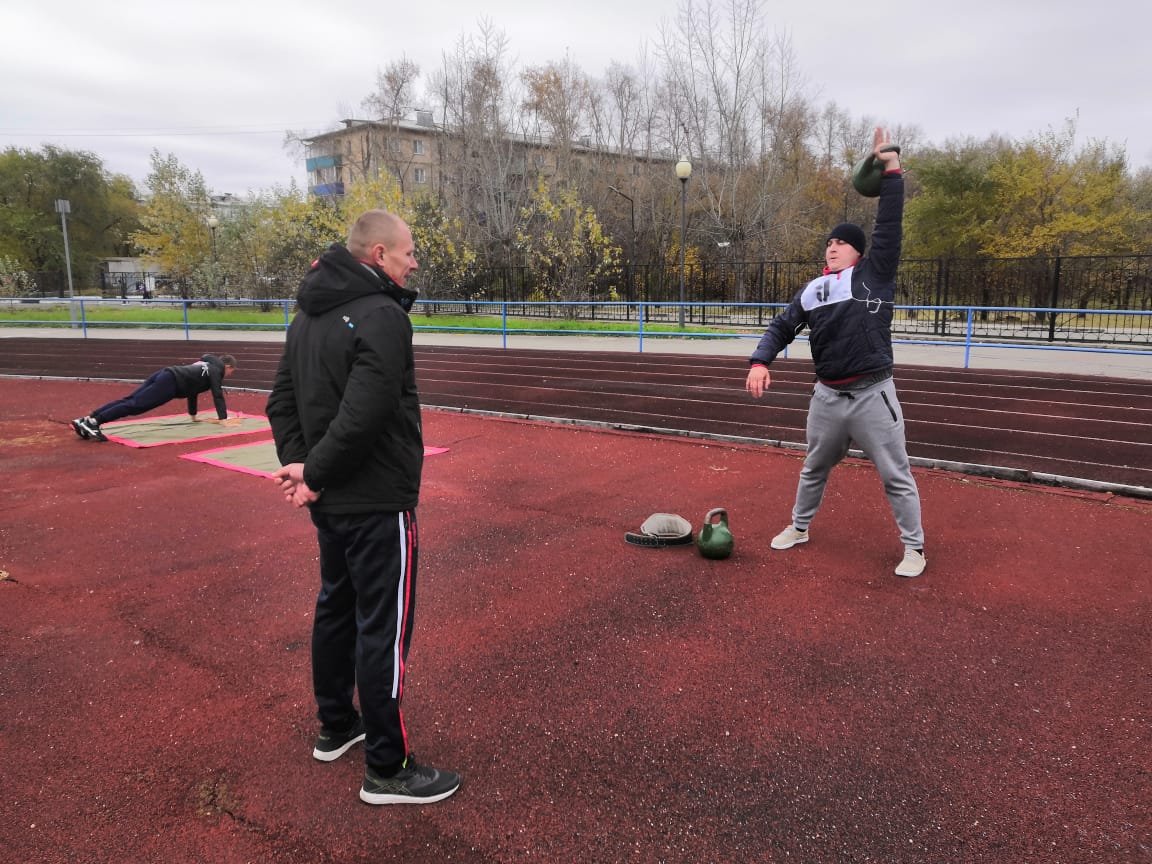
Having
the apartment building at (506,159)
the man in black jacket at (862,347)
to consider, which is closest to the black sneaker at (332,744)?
the man in black jacket at (862,347)

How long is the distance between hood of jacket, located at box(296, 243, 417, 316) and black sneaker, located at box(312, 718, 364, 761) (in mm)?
1535

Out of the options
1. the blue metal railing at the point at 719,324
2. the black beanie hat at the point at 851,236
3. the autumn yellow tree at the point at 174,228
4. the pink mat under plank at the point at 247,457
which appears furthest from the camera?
the autumn yellow tree at the point at 174,228

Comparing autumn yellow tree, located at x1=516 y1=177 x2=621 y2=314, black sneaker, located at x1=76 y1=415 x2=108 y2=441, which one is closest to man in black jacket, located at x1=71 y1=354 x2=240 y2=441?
black sneaker, located at x1=76 y1=415 x2=108 y2=441

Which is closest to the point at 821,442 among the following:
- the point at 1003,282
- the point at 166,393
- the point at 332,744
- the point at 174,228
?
the point at 332,744

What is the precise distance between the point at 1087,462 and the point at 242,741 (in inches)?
294

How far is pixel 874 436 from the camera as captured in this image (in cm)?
420

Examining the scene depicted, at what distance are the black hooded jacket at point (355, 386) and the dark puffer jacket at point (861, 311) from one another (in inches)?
103

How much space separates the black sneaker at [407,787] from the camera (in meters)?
2.47

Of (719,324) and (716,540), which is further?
(719,324)

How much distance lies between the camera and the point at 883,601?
4.04m

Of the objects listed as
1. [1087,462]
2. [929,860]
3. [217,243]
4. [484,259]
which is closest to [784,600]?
[929,860]

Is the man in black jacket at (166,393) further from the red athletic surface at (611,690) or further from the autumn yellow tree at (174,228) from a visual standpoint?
the autumn yellow tree at (174,228)

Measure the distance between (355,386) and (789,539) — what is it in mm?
3473

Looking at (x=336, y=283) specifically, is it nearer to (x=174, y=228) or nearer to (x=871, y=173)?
(x=871, y=173)
